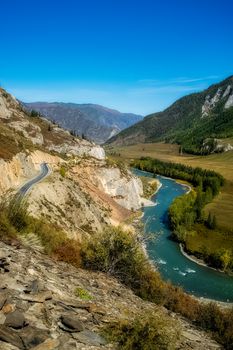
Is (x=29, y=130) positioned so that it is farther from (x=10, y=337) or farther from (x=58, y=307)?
(x=10, y=337)

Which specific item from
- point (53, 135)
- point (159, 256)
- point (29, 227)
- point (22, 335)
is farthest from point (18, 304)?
point (53, 135)

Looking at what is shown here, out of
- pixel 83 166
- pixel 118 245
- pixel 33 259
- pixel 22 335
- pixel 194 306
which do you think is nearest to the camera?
pixel 22 335

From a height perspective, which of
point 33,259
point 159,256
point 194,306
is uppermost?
point 33,259

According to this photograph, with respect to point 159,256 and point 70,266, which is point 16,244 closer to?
point 70,266

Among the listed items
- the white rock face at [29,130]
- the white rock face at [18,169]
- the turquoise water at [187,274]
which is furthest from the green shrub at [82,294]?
the white rock face at [29,130]

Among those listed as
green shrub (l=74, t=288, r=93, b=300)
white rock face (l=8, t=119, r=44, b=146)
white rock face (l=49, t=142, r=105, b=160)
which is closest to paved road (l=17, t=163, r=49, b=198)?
green shrub (l=74, t=288, r=93, b=300)

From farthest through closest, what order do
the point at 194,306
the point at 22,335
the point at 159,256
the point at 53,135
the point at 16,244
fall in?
the point at 53,135, the point at 159,256, the point at 194,306, the point at 16,244, the point at 22,335

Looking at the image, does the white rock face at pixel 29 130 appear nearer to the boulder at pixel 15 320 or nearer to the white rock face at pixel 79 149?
the white rock face at pixel 79 149
